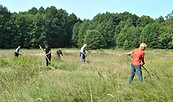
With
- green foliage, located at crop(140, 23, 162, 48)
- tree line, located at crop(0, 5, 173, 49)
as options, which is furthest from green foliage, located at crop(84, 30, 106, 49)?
green foliage, located at crop(140, 23, 162, 48)

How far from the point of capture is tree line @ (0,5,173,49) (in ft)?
173

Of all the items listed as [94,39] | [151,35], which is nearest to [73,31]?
[94,39]

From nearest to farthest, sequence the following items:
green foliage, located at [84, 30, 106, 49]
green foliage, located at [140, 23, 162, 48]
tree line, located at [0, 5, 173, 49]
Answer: tree line, located at [0, 5, 173, 49], green foliage, located at [84, 30, 106, 49], green foliage, located at [140, 23, 162, 48]

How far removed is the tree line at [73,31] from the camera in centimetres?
5259

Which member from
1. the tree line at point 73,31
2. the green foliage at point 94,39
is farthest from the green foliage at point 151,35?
the green foliage at point 94,39

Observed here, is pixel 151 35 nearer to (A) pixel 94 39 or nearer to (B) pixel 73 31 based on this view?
(A) pixel 94 39

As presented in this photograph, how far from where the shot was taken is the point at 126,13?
259ft

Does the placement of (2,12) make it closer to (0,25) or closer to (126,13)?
(0,25)

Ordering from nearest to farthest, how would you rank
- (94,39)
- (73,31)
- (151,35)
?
(94,39), (151,35), (73,31)

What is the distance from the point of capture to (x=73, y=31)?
6938 centimetres

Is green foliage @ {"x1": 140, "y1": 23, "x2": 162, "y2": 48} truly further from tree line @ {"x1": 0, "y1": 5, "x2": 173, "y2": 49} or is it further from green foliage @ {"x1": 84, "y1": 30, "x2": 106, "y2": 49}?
green foliage @ {"x1": 84, "y1": 30, "x2": 106, "y2": 49}

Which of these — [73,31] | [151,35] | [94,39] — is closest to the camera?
[94,39]

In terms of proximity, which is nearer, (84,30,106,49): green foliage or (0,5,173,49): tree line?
(0,5,173,49): tree line

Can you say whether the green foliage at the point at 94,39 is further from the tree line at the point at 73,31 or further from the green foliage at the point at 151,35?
the green foliage at the point at 151,35
